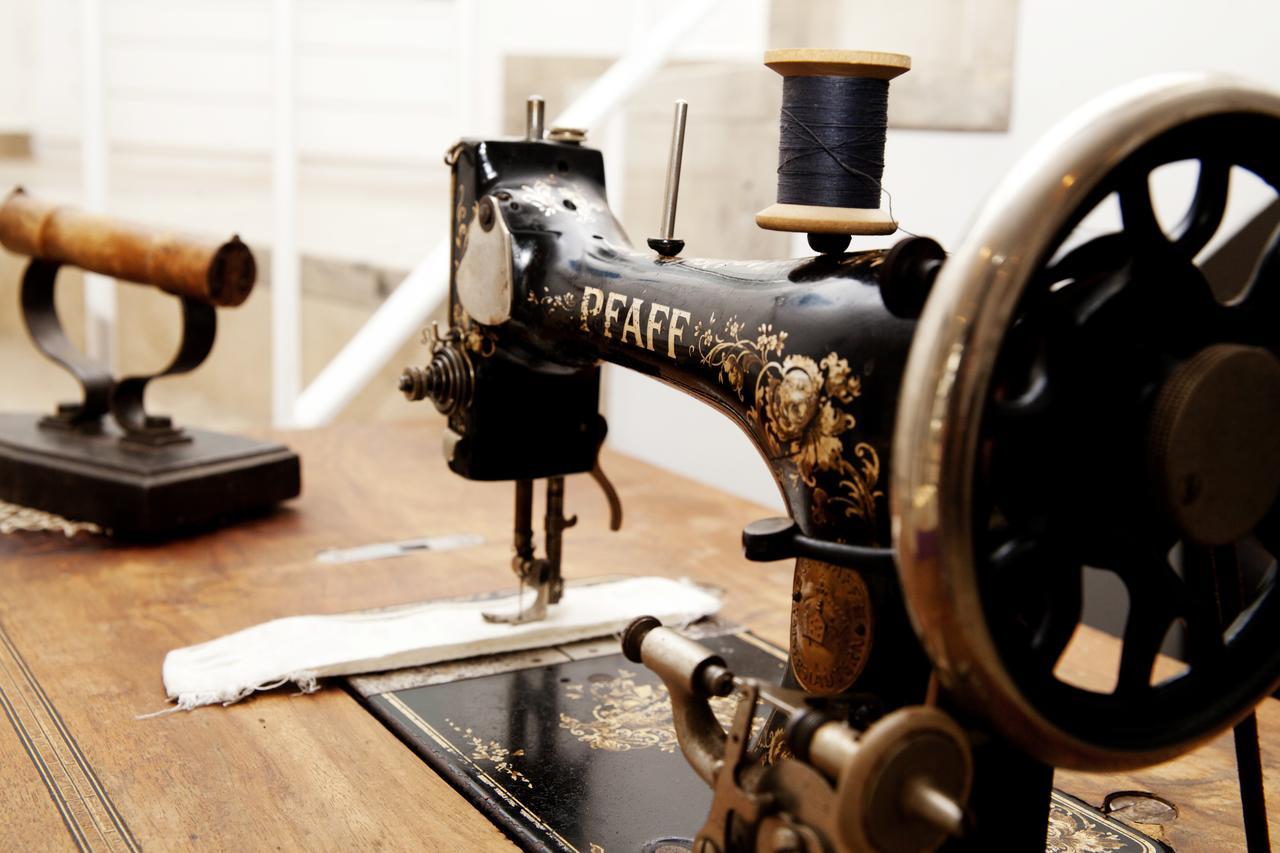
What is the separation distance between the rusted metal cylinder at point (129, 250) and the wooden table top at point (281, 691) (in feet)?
1.10

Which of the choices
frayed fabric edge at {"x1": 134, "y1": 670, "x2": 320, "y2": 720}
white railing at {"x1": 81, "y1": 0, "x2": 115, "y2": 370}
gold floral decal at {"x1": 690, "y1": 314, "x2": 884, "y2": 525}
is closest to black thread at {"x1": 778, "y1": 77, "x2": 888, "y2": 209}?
gold floral decal at {"x1": 690, "y1": 314, "x2": 884, "y2": 525}

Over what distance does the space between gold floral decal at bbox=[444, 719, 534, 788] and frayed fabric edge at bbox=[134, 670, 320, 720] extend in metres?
0.18

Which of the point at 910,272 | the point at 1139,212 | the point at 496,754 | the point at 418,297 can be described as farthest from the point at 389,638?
the point at 418,297

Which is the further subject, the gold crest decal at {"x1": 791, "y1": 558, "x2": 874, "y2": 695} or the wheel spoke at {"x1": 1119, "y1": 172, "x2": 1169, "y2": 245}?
the gold crest decal at {"x1": 791, "y1": 558, "x2": 874, "y2": 695}

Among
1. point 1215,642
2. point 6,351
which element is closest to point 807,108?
point 1215,642

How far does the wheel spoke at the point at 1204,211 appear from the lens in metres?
0.75

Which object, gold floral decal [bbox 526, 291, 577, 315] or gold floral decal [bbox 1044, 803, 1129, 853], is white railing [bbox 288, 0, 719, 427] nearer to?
gold floral decal [bbox 526, 291, 577, 315]

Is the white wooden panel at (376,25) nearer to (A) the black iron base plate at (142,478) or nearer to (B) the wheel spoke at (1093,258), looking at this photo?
(A) the black iron base plate at (142,478)

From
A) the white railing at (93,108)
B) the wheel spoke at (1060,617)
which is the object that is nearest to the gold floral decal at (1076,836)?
the wheel spoke at (1060,617)

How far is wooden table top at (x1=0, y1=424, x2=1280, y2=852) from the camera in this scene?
1038 millimetres

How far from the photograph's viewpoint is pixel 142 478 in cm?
175

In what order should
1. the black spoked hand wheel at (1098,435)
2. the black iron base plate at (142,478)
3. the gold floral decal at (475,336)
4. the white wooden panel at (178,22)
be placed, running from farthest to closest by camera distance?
the white wooden panel at (178,22) → the black iron base plate at (142,478) → the gold floral decal at (475,336) → the black spoked hand wheel at (1098,435)

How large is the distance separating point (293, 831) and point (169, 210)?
3.85 m

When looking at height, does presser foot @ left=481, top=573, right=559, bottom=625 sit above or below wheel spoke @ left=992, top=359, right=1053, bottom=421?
below
